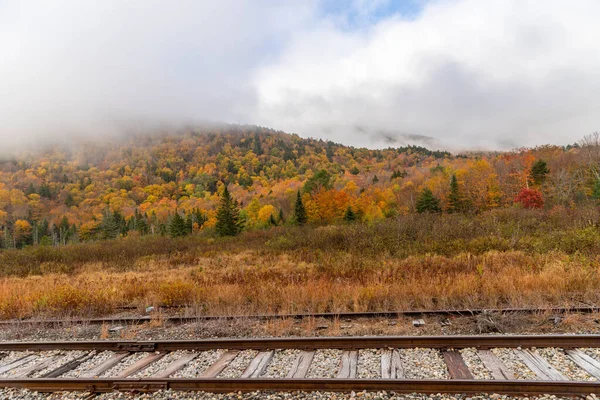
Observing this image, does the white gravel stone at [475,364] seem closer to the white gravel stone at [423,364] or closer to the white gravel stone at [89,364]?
the white gravel stone at [423,364]

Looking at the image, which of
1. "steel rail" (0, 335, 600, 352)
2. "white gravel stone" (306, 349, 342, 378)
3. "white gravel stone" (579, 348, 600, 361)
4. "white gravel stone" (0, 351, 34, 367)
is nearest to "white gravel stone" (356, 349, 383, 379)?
"steel rail" (0, 335, 600, 352)

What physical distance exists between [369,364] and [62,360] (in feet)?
17.7

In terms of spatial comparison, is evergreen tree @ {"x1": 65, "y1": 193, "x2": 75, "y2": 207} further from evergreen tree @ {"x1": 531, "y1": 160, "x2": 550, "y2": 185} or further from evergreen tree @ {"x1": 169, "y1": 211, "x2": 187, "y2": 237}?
evergreen tree @ {"x1": 531, "y1": 160, "x2": 550, "y2": 185}

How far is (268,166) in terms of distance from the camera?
559ft

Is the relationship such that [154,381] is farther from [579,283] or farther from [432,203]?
[432,203]

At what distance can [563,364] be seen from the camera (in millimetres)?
4668

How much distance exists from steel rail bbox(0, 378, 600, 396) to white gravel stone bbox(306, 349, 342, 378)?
412mm

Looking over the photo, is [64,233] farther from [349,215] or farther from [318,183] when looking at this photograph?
[349,215]

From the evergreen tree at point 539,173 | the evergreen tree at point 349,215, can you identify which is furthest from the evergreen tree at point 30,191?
the evergreen tree at point 539,173

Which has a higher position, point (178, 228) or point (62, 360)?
point (62, 360)

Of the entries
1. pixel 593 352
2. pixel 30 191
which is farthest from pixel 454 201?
pixel 30 191

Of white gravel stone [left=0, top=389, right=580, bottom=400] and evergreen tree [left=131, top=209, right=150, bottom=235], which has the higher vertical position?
white gravel stone [left=0, top=389, right=580, bottom=400]

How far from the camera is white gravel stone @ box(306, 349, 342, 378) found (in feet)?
15.8

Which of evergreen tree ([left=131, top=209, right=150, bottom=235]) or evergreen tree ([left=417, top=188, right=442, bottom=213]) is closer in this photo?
evergreen tree ([left=417, top=188, right=442, bottom=213])
